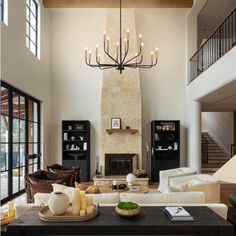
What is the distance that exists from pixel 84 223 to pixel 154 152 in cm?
686

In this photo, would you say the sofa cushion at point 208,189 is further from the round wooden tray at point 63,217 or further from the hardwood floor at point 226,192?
the round wooden tray at point 63,217

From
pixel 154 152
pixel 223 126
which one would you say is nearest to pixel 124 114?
pixel 154 152

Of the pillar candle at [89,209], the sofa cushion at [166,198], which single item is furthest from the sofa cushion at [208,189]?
the pillar candle at [89,209]

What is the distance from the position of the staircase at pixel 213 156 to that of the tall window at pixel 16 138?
7.32 meters

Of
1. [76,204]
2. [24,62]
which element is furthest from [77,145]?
[76,204]

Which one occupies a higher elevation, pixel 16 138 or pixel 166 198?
pixel 16 138

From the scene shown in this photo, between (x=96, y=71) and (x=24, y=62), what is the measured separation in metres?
3.24

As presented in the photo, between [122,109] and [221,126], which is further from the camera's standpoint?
[221,126]

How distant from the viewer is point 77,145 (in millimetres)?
9781

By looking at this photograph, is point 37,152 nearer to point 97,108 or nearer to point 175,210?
point 97,108

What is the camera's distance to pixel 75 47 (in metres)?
10.1

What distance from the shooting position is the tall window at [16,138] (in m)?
6.31

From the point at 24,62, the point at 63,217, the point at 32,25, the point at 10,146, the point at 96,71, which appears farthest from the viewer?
the point at 96,71

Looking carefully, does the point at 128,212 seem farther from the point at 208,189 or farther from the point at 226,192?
the point at 226,192
